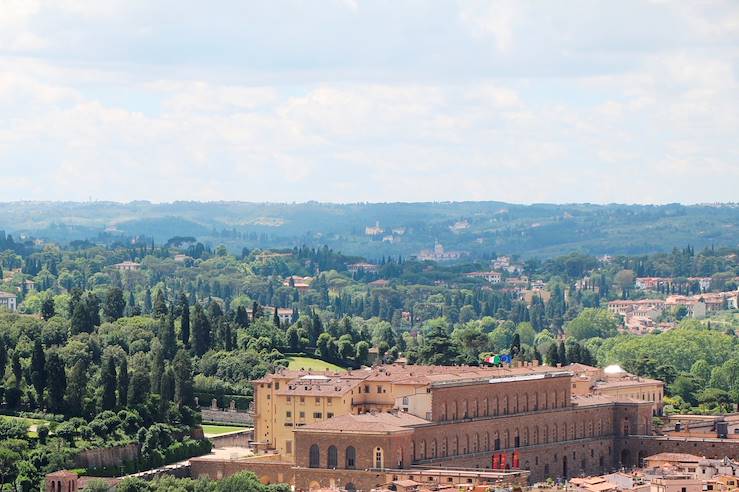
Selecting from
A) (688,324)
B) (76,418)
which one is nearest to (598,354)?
(688,324)

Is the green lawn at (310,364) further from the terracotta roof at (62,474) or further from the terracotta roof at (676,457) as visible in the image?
the terracotta roof at (62,474)

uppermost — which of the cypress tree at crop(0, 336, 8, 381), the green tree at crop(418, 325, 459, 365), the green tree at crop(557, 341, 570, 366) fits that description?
the cypress tree at crop(0, 336, 8, 381)

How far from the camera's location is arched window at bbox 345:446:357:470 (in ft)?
265

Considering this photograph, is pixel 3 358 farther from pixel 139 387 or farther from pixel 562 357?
pixel 562 357

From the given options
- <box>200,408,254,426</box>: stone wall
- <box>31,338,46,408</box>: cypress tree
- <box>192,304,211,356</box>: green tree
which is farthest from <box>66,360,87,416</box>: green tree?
<box>192,304,211,356</box>: green tree

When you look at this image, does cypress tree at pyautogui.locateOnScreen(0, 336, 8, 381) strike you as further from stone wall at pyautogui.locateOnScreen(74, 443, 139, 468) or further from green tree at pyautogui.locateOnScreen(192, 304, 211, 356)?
green tree at pyautogui.locateOnScreen(192, 304, 211, 356)

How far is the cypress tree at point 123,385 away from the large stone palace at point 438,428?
5.35 metres

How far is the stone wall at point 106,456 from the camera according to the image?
271 ft

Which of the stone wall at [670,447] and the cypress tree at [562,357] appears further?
the cypress tree at [562,357]

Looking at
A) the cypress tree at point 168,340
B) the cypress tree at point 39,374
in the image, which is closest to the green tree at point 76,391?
the cypress tree at point 39,374

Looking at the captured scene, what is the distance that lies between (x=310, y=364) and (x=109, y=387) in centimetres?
2350

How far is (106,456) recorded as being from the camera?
→ 3312 inches

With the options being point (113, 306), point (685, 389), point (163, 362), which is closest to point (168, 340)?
point (163, 362)

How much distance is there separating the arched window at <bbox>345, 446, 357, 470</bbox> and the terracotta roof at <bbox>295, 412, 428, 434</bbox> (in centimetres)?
73
